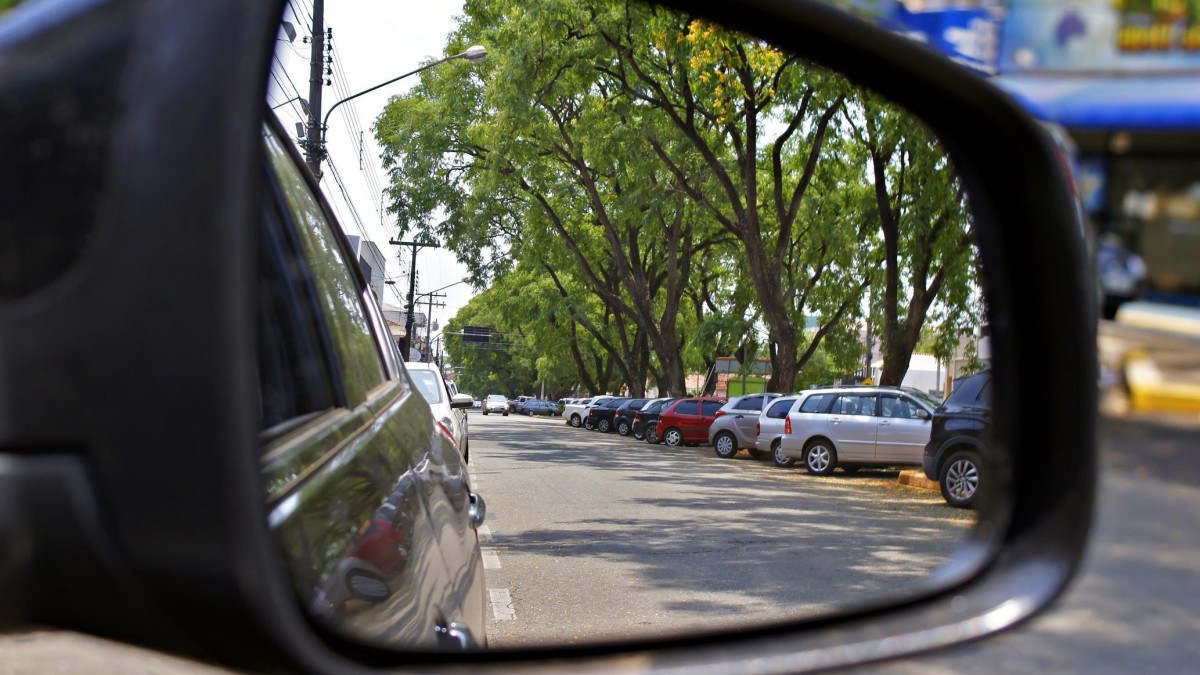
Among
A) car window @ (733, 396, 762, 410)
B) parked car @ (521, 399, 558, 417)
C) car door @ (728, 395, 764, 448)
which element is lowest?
parked car @ (521, 399, 558, 417)

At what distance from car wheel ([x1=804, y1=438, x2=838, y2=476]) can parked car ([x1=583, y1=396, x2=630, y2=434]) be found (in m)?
25.6

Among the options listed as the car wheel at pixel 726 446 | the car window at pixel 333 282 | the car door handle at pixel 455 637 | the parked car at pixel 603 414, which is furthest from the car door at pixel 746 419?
the car door handle at pixel 455 637

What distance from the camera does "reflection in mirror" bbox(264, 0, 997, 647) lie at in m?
1.89

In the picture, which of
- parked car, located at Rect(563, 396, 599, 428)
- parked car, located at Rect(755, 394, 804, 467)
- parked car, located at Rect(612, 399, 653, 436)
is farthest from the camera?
parked car, located at Rect(563, 396, 599, 428)

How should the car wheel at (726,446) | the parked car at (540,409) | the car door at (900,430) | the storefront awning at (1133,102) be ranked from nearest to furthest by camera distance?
the storefront awning at (1133,102) → the car door at (900,430) → the car wheel at (726,446) → the parked car at (540,409)

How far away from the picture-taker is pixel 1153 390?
46.8 inches

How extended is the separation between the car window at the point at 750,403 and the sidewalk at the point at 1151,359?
24.9 metres

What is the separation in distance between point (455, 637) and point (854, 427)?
649 inches

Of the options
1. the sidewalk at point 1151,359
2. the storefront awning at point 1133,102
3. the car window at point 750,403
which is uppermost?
the storefront awning at point 1133,102

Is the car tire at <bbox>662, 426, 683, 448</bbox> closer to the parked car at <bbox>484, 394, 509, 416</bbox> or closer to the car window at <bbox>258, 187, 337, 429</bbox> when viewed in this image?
the car window at <bbox>258, 187, 337, 429</bbox>

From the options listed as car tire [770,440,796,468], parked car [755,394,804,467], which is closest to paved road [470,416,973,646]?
car tire [770,440,796,468]

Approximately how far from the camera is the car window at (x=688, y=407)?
30.5m

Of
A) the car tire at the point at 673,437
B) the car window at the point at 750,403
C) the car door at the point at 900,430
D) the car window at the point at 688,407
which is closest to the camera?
the car door at the point at 900,430

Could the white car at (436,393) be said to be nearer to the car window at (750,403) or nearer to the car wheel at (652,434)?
the car window at (750,403)
